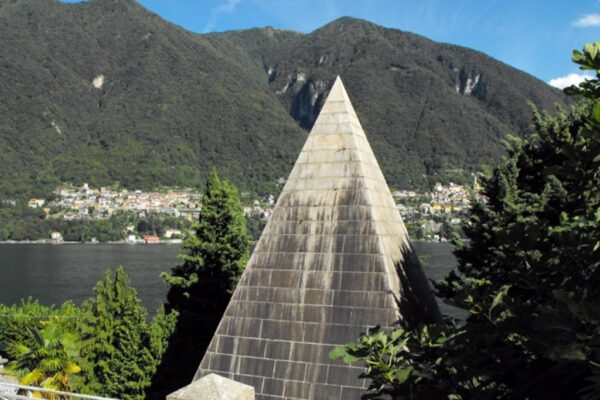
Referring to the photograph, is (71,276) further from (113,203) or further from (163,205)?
(113,203)

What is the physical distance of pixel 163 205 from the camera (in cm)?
18312

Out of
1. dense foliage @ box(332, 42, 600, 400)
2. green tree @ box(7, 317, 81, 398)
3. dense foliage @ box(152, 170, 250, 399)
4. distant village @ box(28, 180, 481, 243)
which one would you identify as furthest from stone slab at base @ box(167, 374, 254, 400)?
distant village @ box(28, 180, 481, 243)

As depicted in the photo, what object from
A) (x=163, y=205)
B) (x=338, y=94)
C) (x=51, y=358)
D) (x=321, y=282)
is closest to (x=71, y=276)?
(x=51, y=358)

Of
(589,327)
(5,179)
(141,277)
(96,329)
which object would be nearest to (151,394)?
(96,329)

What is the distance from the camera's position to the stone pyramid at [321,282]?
640cm

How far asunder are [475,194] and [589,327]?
10737 millimetres

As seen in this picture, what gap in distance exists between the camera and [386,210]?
748 centimetres

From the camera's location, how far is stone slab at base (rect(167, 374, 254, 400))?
4344 mm

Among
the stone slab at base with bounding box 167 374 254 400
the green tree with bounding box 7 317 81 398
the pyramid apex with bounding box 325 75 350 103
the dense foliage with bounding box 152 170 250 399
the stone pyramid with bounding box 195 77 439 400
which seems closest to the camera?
the stone slab at base with bounding box 167 374 254 400

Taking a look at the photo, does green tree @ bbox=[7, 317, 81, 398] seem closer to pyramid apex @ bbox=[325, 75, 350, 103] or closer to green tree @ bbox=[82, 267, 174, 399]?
green tree @ bbox=[82, 267, 174, 399]

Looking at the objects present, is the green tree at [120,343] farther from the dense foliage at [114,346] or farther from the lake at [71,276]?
the lake at [71,276]

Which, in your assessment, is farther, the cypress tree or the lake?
the lake

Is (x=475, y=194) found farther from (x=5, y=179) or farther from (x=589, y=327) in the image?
(x=5, y=179)

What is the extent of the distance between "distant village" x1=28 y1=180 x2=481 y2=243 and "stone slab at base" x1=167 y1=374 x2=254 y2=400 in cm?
14923
